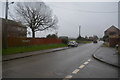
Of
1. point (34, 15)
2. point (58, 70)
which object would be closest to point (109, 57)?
point (58, 70)

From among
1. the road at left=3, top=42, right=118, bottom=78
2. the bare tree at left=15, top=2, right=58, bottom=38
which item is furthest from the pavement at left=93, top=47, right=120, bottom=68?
the bare tree at left=15, top=2, right=58, bottom=38

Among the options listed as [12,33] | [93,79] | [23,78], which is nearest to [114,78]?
[93,79]

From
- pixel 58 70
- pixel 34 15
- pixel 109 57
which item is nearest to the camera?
pixel 58 70

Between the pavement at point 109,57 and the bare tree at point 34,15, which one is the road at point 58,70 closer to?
the pavement at point 109,57

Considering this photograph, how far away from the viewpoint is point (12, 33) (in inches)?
806

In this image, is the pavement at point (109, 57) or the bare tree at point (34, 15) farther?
the bare tree at point (34, 15)

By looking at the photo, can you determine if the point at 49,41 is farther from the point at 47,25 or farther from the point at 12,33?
the point at 12,33

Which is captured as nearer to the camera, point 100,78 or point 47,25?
point 100,78

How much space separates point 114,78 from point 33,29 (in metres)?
29.2

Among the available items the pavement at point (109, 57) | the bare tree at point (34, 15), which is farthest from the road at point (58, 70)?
the bare tree at point (34, 15)

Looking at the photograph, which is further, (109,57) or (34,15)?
(34,15)

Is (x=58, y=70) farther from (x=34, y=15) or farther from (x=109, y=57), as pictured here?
(x=34, y=15)

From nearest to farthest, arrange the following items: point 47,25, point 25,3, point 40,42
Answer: point 40,42 → point 25,3 → point 47,25

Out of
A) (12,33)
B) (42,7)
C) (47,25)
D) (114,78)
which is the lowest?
(114,78)
